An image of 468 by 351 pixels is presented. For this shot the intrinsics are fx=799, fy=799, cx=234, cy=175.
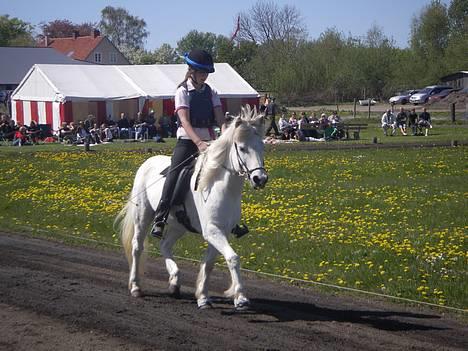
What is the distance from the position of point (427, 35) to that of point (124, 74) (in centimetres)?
7385

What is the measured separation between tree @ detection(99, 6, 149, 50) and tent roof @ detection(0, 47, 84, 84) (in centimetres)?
8284

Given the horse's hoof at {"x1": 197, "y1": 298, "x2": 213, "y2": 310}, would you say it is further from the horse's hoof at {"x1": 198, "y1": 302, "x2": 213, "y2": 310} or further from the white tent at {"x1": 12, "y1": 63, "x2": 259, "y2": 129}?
the white tent at {"x1": 12, "y1": 63, "x2": 259, "y2": 129}

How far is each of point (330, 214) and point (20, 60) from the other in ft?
261

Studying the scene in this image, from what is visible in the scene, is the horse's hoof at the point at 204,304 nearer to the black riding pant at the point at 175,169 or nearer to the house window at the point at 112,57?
the black riding pant at the point at 175,169

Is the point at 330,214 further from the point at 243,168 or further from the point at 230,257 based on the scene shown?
the point at 230,257

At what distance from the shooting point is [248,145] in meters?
9.24

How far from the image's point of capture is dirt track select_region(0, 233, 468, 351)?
793 centimetres

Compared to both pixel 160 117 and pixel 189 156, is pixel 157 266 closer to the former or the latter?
pixel 189 156

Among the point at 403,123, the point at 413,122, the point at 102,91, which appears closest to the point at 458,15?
the point at 413,122

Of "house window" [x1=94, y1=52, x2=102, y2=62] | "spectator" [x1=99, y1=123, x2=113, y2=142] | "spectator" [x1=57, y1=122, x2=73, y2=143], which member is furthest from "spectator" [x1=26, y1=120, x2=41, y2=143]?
"house window" [x1=94, y1=52, x2=102, y2=62]

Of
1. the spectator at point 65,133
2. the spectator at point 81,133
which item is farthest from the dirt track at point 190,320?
the spectator at point 65,133

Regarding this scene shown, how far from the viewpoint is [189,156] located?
10.4m

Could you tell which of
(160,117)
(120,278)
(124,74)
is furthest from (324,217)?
(124,74)

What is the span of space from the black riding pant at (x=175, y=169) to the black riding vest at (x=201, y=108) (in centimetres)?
28
